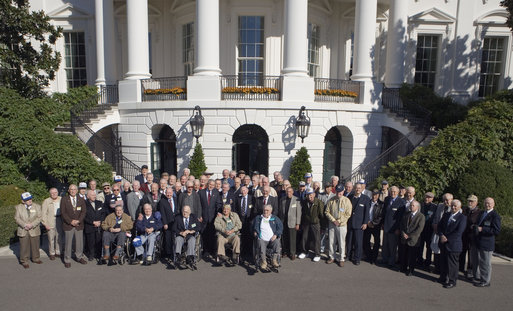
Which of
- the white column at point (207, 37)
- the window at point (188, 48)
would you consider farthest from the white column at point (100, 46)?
the white column at point (207, 37)

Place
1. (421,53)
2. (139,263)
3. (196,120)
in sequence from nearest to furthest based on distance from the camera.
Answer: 1. (139,263)
2. (196,120)
3. (421,53)

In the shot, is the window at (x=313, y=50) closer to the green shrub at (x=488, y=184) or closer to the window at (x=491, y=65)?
the green shrub at (x=488, y=184)

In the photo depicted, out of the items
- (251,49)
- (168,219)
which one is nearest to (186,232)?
(168,219)

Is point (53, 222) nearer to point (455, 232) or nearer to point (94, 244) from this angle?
point (94, 244)

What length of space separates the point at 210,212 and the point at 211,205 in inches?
6.7

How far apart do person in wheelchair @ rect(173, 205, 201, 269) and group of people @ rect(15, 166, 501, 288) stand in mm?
21

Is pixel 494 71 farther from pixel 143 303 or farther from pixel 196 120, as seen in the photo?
pixel 143 303

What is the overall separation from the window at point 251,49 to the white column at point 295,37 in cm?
294

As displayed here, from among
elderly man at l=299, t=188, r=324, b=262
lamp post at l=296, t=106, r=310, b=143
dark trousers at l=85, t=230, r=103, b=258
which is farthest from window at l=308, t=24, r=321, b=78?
dark trousers at l=85, t=230, r=103, b=258

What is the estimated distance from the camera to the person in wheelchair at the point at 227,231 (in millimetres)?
7527

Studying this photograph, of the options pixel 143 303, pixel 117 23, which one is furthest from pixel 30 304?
pixel 117 23

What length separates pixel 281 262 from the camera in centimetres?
786

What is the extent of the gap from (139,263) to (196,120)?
6.84 meters

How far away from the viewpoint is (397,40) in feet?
55.9
